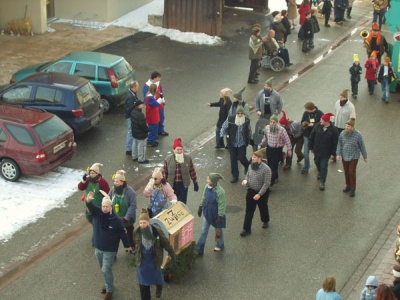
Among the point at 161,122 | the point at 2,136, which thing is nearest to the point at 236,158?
the point at 161,122

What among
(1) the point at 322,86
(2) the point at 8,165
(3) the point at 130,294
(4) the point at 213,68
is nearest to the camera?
(3) the point at 130,294

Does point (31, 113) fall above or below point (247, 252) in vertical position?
above

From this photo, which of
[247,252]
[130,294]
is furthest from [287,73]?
[130,294]

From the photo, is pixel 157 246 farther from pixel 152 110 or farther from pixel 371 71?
pixel 371 71

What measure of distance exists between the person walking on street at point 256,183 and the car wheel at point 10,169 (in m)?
4.83

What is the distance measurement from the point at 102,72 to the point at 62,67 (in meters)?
1.07

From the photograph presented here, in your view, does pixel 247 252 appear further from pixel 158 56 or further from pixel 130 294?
pixel 158 56

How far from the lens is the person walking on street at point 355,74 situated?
2150 centimetres

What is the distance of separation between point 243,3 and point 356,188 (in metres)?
16.5

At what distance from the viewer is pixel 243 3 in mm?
→ 31625

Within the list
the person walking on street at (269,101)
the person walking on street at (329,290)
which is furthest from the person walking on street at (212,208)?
the person walking on street at (269,101)

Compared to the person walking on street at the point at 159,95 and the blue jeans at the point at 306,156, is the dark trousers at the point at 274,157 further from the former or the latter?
the person walking on street at the point at 159,95

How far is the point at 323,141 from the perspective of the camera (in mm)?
15945

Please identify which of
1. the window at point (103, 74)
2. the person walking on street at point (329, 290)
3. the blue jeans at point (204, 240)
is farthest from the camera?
the window at point (103, 74)
